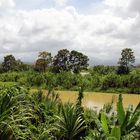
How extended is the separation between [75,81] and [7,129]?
22.9 meters

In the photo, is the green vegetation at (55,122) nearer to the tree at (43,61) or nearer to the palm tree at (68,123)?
the palm tree at (68,123)

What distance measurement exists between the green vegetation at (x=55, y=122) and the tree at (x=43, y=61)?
33048 millimetres

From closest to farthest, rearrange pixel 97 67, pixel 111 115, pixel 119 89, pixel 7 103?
pixel 7 103 → pixel 111 115 → pixel 119 89 → pixel 97 67

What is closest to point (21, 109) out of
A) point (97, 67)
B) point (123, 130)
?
point (123, 130)

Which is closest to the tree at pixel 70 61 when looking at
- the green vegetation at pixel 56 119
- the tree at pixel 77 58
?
the tree at pixel 77 58

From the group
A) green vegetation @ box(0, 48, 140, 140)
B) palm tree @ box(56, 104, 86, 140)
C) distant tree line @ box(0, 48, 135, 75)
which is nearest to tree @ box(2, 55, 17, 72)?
distant tree line @ box(0, 48, 135, 75)

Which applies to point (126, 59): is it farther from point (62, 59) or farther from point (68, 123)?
point (68, 123)

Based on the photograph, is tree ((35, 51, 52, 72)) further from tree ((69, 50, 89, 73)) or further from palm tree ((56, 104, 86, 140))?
palm tree ((56, 104, 86, 140))

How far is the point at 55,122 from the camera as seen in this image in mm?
7711

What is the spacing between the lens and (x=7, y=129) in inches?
248

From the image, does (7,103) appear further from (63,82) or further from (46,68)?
(46,68)

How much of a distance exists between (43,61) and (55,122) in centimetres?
3466

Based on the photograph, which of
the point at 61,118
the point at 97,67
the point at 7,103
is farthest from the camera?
the point at 97,67

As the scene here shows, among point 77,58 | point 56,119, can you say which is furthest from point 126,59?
point 56,119
